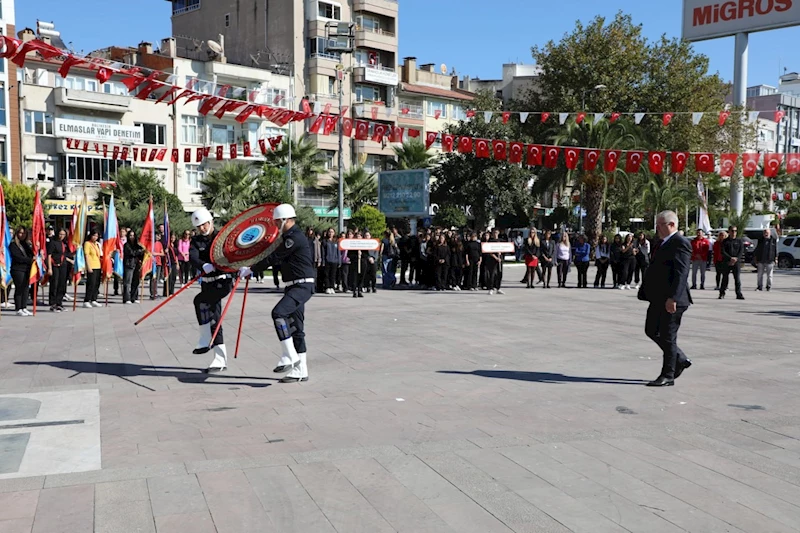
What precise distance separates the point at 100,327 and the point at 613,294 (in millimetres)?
12358

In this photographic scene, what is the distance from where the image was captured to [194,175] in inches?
1954

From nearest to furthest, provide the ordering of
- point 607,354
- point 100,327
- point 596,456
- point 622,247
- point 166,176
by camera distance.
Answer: point 596,456, point 607,354, point 100,327, point 622,247, point 166,176

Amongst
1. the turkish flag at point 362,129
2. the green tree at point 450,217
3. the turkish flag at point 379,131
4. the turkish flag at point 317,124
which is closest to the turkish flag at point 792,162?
the turkish flag at point 379,131

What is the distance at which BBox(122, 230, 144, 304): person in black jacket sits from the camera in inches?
690

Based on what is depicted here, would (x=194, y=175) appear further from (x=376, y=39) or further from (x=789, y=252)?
(x=789, y=252)

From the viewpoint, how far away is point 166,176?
158 ft

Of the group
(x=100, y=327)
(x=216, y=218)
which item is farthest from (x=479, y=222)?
(x=100, y=327)

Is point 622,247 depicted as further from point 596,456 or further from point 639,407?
point 596,456

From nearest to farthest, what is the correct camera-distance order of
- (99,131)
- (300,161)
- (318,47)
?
(300,161) < (99,131) < (318,47)

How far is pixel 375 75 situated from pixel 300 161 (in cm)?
1563

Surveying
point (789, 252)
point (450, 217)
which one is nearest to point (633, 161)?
point (789, 252)

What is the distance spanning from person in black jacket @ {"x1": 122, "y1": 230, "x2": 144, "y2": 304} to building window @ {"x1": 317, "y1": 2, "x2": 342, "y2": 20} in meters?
39.6

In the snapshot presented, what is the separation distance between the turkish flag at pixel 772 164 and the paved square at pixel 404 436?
13.1m

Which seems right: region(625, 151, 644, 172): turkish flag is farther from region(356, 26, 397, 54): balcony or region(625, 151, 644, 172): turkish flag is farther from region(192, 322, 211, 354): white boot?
region(356, 26, 397, 54): balcony
